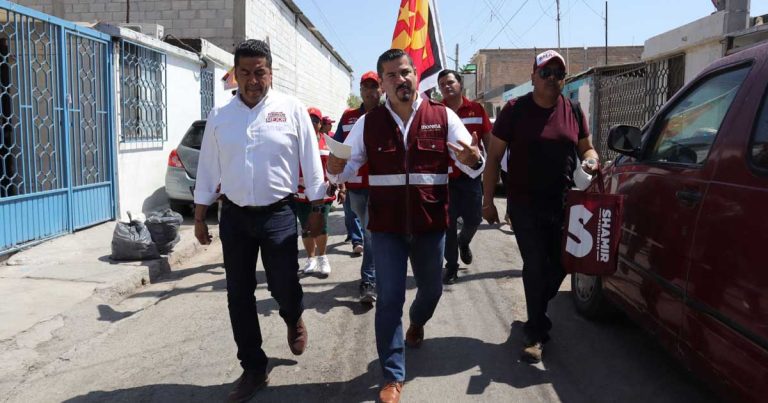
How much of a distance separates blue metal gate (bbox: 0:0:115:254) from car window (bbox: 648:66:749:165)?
6130mm

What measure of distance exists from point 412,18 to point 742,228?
17.9ft

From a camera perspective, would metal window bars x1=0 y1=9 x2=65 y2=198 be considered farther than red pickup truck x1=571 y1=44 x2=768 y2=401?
Yes

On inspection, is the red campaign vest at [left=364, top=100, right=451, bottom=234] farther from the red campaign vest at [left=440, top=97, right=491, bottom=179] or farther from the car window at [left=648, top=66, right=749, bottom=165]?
the red campaign vest at [left=440, top=97, right=491, bottom=179]

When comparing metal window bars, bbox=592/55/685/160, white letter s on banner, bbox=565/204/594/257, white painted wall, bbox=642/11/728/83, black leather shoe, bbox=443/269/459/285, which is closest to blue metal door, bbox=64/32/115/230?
black leather shoe, bbox=443/269/459/285

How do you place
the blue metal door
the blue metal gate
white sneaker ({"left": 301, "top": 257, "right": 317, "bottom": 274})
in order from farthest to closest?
the blue metal door < the blue metal gate < white sneaker ({"left": 301, "top": 257, "right": 317, "bottom": 274})

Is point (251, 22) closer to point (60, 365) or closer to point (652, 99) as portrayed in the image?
point (652, 99)

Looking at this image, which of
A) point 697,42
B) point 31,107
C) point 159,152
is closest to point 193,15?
point 159,152

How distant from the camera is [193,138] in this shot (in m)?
9.30

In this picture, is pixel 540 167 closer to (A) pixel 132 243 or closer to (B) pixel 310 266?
(B) pixel 310 266

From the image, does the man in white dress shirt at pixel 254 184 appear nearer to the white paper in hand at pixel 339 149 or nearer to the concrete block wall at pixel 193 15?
the white paper in hand at pixel 339 149

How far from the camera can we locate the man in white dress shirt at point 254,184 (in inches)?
133

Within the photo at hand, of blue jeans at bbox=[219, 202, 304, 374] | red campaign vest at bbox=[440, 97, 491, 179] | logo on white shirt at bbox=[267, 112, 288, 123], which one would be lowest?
blue jeans at bbox=[219, 202, 304, 374]

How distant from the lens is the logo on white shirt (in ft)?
11.3

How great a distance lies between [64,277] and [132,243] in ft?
2.45
